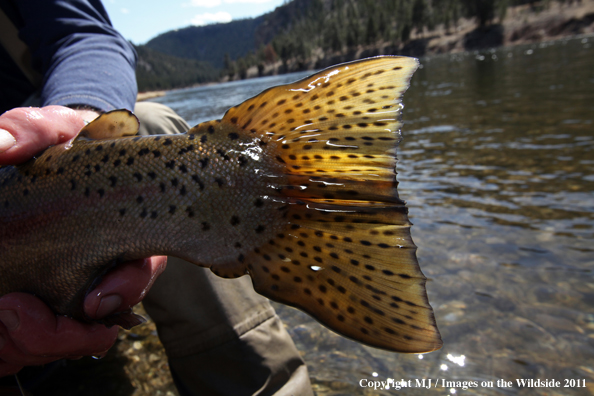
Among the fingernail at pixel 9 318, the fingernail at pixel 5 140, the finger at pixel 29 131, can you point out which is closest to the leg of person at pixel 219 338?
the fingernail at pixel 9 318

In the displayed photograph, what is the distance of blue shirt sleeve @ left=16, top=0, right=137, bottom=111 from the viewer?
2480 millimetres

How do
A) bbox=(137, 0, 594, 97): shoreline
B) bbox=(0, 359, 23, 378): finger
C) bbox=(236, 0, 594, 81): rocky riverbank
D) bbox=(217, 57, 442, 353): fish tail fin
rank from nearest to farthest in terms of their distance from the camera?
bbox=(217, 57, 442, 353): fish tail fin → bbox=(0, 359, 23, 378): finger → bbox=(137, 0, 594, 97): shoreline → bbox=(236, 0, 594, 81): rocky riverbank

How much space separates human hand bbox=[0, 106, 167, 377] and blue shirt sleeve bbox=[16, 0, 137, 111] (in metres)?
0.65

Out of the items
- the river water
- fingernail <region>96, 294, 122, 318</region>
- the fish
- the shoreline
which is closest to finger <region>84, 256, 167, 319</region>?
fingernail <region>96, 294, 122, 318</region>

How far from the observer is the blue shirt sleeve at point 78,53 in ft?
8.14

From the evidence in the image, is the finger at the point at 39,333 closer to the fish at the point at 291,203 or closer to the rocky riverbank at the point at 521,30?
the fish at the point at 291,203

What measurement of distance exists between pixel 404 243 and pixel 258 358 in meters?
1.52

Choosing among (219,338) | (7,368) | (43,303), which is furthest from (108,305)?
(219,338)

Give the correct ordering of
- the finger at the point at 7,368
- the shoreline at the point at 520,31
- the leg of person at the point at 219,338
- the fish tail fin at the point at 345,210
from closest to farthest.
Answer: the fish tail fin at the point at 345,210, the finger at the point at 7,368, the leg of person at the point at 219,338, the shoreline at the point at 520,31

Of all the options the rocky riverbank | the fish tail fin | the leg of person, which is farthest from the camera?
the rocky riverbank

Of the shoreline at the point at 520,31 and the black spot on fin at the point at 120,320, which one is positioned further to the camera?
the shoreline at the point at 520,31

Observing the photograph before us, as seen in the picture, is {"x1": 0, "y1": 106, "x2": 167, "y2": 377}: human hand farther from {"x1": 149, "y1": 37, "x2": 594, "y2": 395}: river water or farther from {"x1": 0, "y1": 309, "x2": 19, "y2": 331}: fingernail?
{"x1": 149, "y1": 37, "x2": 594, "y2": 395}: river water

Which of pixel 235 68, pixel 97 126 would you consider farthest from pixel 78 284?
pixel 235 68

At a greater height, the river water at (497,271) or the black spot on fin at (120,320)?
the black spot on fin at (120,320)
